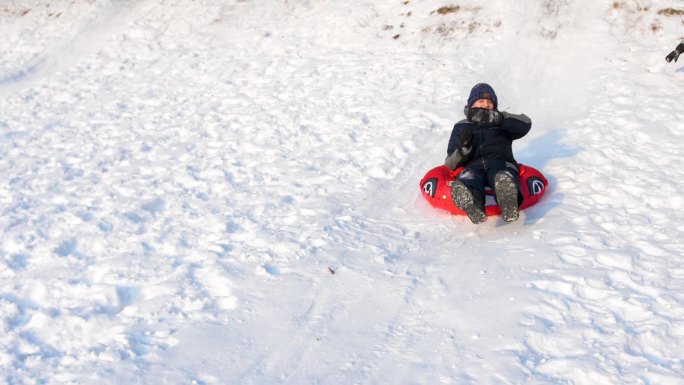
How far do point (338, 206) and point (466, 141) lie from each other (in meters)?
1.33

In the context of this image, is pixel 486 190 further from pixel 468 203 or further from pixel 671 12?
pixel 671 12

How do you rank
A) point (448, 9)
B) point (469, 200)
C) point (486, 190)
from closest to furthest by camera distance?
point (469, 200) → point (486, 190) → point (448, 9)

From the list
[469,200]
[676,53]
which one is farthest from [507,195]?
[676,53]

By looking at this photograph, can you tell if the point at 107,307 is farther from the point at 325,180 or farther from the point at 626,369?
the point at 626,369

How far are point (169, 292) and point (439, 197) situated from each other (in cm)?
253

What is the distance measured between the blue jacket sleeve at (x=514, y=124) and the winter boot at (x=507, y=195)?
795 mm

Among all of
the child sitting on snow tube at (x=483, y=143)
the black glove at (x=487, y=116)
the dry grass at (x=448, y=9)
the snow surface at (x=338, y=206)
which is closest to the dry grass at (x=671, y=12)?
the snow surface at (x=338, y=206)

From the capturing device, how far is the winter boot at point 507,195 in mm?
5207

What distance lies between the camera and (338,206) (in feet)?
19.6

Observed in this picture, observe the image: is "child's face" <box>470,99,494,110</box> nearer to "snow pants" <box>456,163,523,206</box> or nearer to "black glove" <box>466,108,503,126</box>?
"black glove" <box>466,108,503,126</box>

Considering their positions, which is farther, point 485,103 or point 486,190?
point 485,103

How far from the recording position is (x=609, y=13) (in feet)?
34.4

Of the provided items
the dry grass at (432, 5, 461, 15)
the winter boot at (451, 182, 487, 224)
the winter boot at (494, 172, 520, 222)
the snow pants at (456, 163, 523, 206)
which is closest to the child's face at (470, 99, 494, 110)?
the snow pants at (456, 163, 523, 206)

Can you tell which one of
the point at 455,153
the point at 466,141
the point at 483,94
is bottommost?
the point at 455,153
